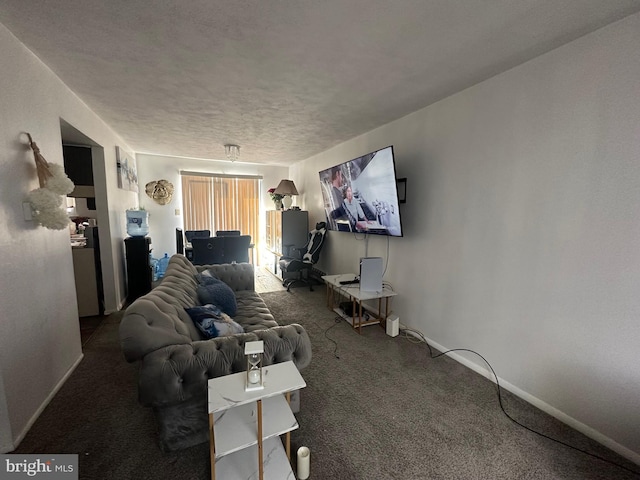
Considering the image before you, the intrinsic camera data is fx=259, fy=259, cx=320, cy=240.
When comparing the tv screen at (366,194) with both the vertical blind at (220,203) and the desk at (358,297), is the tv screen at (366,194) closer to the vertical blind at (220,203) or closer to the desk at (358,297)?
the desk at (358,297)

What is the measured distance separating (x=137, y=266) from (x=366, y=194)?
337 centimetres

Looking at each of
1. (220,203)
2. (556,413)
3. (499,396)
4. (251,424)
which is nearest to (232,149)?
(220,203)

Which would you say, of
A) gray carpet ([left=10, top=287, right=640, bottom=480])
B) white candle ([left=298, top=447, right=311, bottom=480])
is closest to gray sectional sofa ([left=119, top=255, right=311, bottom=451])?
gray carpet ([left=10, top=287, right=640, bottom=480])

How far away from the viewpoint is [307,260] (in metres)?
4.48

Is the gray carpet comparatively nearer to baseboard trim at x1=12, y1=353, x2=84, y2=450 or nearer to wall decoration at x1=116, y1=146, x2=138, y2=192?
baseboard trim at x1=12, y1=353, x2=84, y2=450

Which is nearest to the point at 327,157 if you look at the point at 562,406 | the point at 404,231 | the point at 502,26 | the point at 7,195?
the point at 404,231

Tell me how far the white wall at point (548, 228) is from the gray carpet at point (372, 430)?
271mm

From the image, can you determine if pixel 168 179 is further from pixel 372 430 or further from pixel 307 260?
pixel 372 430

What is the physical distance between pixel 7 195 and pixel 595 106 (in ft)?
11.3

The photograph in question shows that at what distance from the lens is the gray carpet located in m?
1.36

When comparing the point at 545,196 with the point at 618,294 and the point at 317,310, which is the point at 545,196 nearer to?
the point at 618,294

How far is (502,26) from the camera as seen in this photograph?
1.43 meters

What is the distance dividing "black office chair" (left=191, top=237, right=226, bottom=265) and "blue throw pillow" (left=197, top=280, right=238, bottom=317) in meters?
1.75

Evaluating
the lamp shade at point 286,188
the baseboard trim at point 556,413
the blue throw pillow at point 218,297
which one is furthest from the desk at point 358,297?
the lamp shade at point 286,188
